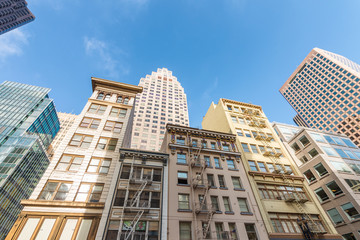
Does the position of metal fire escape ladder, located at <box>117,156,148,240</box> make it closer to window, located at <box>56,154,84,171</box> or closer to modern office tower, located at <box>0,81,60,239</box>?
window, located at <box>56,154,84,171</box>

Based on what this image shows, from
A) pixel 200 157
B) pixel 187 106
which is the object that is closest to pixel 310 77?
pixel 187 106

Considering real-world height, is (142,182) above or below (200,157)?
below

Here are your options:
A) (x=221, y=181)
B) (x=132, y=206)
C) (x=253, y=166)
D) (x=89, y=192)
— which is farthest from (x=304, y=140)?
(x=89, y=192)

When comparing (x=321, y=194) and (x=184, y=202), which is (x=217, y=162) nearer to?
(x=184, y=202)

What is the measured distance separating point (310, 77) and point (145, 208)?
163890mm

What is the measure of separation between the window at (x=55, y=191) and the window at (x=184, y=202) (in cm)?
1401

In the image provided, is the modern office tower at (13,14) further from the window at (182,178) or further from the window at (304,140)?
the window at (304,140)

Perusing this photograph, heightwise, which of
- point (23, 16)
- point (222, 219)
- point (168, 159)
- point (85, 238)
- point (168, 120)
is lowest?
point (85, 238)

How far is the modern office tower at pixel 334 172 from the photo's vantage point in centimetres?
2825

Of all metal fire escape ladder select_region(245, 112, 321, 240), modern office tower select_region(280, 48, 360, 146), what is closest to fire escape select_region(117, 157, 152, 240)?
metal fire escape ladder select_region(245, 112, 321, 240)

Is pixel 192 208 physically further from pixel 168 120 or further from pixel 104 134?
pixel 168 120

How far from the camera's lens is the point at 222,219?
73.0 feet

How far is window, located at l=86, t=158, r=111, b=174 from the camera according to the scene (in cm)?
2384

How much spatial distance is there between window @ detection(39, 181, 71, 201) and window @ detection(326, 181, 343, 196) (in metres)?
42.6
